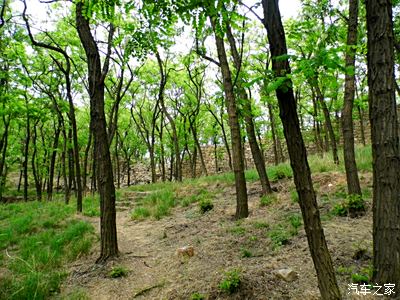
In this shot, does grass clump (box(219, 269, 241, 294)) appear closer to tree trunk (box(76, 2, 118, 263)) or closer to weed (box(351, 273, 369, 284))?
weed (box(351, 273, 369, 284))

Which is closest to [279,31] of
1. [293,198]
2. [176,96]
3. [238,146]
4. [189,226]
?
[238,146]

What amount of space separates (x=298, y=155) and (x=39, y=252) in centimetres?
565

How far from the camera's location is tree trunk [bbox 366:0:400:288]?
251 centimetres

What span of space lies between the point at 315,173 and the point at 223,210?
3.10m

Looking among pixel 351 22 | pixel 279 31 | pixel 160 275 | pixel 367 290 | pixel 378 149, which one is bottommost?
pixel 160 275

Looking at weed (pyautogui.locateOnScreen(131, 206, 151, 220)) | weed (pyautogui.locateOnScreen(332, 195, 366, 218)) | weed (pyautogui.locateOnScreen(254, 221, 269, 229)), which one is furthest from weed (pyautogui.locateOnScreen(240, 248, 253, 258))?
weed (pyautogui.locateOnScreen(131, 206, 151, 220))

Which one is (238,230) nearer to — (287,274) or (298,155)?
(287,274)

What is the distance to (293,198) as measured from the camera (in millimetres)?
6445

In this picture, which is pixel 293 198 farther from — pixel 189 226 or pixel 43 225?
pixel 43 225

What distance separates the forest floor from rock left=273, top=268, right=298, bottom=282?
0.04 meters

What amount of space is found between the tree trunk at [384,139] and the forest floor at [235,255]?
502 millimetres

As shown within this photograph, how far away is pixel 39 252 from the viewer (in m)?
5.56

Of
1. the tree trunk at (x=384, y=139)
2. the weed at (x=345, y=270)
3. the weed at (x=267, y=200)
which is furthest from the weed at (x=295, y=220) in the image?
the tree trunk at (x=384, y=139)

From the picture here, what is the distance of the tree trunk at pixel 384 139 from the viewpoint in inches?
99.0
